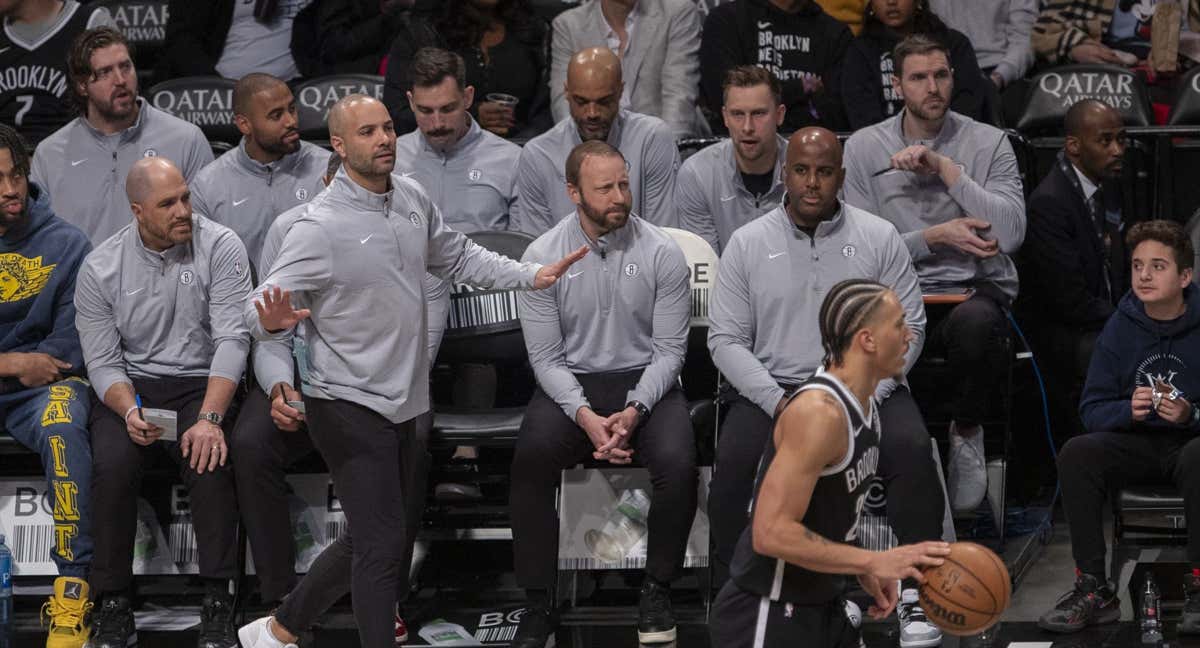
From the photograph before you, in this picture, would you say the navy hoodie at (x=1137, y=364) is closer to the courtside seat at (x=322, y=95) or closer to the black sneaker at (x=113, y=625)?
the black sneaker at (x=113, y=625)

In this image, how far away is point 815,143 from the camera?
19.5 feet

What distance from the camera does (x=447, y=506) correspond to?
6258 millimetres

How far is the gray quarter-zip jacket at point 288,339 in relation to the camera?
6.03 meters

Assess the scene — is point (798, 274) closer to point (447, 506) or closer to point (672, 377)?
point (672, 377)

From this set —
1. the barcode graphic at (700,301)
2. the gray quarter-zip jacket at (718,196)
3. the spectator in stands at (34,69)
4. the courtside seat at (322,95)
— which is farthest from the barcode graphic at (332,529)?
the spectator in stands at (34,69)

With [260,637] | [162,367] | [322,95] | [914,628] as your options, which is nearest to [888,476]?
[914,628]

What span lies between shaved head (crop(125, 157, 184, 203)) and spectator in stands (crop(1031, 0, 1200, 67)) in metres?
4.69

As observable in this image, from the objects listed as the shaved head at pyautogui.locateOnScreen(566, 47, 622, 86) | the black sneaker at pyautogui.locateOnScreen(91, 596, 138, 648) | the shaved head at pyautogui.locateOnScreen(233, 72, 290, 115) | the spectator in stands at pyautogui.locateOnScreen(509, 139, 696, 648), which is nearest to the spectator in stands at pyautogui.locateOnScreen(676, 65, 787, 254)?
the shaved head at pyautogui.locateOnScreen(566, 47, 622, 86)

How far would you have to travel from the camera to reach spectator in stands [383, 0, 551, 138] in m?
7.73

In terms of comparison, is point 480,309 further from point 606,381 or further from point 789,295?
point 789,295

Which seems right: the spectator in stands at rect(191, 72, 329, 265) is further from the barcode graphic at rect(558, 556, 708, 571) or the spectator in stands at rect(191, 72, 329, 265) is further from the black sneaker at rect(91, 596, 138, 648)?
the barcode graphic at rect(558, 556, 708, 571)

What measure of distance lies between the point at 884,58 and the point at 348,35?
290cm

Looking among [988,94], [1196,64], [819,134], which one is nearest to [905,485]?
[819,134]

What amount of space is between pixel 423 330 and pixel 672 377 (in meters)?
1.15
